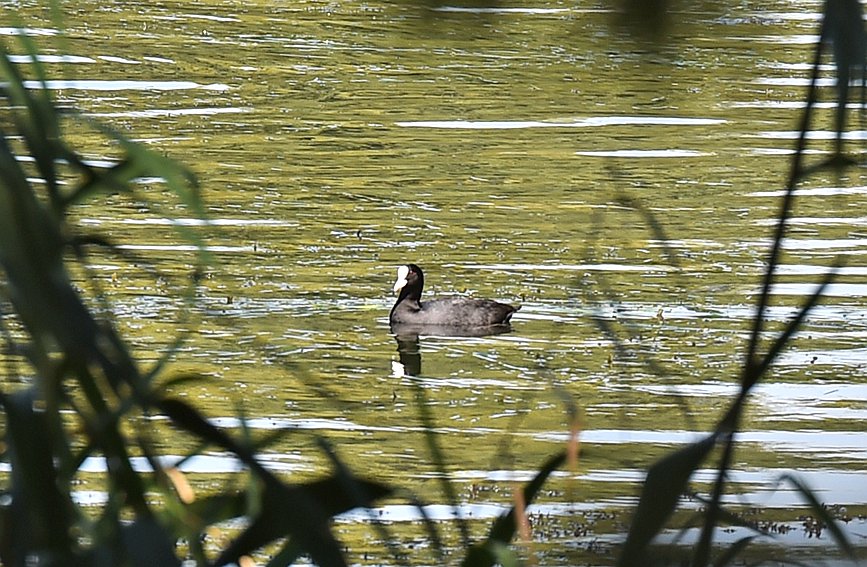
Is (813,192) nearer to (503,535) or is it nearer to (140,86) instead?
(140,86)

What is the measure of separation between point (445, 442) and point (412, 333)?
80.3 inches

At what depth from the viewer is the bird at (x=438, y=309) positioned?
27.5 ft

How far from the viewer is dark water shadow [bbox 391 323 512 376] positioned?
8219mm

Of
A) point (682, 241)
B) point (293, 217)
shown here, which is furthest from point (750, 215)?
point (293, 217)

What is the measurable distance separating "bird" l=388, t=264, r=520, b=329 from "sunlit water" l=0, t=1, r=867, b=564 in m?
0.12

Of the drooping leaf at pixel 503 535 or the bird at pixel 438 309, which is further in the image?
the bird at pixel 438 309

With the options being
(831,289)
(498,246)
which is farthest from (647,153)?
(831,289)

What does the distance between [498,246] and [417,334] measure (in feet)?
5.66

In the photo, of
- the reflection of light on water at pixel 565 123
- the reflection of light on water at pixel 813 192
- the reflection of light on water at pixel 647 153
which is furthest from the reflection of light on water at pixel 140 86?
the reflection of light on water at pixel 813 192

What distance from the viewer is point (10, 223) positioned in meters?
1.32

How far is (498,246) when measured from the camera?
10.2 meters

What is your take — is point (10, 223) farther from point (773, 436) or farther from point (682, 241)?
point (682, 241)

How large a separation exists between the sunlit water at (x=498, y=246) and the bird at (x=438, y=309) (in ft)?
0.38

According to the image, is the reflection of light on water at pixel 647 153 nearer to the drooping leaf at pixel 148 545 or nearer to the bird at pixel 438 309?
the bird at pixel 438 309
